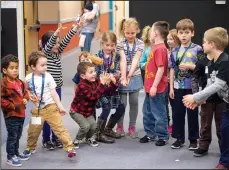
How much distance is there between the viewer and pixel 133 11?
22.2 ft

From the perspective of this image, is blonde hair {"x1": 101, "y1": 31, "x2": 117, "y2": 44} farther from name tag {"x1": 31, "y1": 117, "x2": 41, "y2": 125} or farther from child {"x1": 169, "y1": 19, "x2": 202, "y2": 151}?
name tag {"x1": 31, "y1": 117, "x2": 41, "y2": 125}

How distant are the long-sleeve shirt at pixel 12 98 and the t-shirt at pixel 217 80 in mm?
1495

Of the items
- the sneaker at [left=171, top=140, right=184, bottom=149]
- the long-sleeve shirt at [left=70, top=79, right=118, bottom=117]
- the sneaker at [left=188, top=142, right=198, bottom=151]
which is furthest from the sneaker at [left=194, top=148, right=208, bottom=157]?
the long-sleeve shirt at [left=70, top=79, right=118, bottom=117]

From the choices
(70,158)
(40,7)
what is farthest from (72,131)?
(40,7)


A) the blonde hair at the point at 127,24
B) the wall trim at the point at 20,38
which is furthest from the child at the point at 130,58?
the wall trim at the point at 20,38

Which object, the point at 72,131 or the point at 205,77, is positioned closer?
the point at 205,77

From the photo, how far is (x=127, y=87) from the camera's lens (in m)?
4.51

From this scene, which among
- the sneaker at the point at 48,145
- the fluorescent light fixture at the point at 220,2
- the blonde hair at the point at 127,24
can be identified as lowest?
the sneaker at the point at 48,145

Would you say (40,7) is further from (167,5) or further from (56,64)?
(56,64)

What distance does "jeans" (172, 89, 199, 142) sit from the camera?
418cm

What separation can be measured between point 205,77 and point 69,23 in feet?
26.2

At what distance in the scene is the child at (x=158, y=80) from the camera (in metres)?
4.20

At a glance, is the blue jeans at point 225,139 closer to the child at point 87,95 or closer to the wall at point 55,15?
the child at point 87,95

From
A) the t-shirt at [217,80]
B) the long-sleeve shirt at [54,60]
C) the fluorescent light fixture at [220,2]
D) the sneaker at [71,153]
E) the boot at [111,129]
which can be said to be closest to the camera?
the t-shirt at [217,80]
